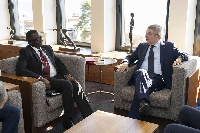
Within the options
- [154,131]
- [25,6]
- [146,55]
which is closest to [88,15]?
[25,6]

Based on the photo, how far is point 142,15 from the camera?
4902 mm

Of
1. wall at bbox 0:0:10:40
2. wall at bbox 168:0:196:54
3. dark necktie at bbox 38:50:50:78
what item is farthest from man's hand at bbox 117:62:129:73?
wall at bbox 0:0:10:40

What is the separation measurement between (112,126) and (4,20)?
5.64 metres

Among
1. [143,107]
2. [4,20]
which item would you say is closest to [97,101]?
[143,107]

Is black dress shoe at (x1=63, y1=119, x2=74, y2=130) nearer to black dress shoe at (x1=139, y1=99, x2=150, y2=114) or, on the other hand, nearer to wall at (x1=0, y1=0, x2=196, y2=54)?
black dress shoe at (x1=139, y1=99, x2=150, y2=114)

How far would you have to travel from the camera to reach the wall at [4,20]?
673 cm

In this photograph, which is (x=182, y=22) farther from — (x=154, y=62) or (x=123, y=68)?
(x=123, y=68)

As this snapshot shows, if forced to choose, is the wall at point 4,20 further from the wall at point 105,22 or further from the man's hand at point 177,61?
the man's hand at point 177,61

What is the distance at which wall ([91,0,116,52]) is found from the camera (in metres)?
4.89

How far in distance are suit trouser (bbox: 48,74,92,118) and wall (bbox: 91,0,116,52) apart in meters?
2.00

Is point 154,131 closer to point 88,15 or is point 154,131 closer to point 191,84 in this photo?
point 191,84

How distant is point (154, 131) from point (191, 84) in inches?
45.5

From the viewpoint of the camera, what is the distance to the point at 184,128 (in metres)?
1.90

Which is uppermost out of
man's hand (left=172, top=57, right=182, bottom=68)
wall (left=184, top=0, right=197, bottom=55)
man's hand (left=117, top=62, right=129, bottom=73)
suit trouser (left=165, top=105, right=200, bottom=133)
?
wall (left=184, top=0, right=197, bottom=55)
